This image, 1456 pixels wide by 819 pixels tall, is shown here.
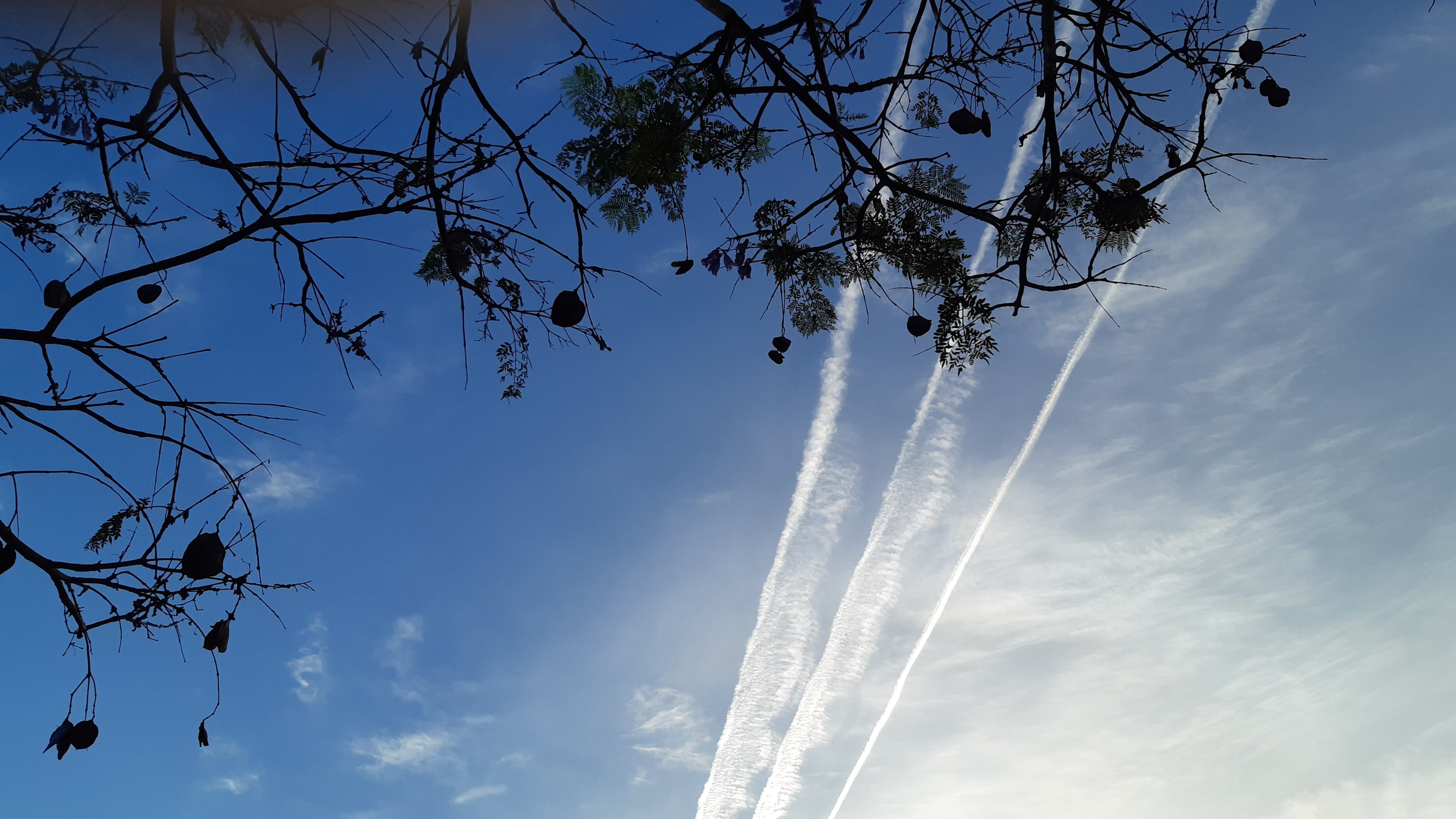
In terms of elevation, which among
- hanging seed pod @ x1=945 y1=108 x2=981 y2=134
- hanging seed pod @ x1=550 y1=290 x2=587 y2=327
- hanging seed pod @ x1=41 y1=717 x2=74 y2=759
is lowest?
hanging seed pod @ x1=41 y1=717 x2=74 y2=759

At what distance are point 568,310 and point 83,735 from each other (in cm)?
222

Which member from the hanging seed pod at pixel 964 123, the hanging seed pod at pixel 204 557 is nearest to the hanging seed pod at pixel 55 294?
the hanging seed pod at pixel 204 557

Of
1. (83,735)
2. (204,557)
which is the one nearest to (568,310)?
(204,557)

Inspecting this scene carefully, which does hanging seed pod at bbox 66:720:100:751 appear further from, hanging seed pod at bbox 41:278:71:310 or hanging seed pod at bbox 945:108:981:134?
hanging seed pod at bbox 945:108:981:134

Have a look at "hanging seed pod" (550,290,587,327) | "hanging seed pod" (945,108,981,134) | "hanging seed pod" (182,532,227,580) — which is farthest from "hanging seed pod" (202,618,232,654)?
"hanging seed pod" (945,108,981,134)

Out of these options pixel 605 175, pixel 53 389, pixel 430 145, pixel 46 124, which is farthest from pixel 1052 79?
pixel 46 124

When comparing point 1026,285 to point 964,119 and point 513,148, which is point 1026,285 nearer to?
point 964,119

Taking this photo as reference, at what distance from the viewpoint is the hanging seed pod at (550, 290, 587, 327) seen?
9.22 feet

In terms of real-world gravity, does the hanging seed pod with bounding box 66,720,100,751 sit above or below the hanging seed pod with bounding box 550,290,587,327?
below

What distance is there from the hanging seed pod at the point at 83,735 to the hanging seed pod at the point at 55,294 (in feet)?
4.75

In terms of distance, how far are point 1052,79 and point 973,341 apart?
3.36ft

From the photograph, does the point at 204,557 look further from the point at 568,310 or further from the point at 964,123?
the point at 964,123

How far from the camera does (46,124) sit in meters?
3.06

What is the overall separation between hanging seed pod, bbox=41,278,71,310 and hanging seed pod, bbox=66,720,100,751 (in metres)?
1.45
